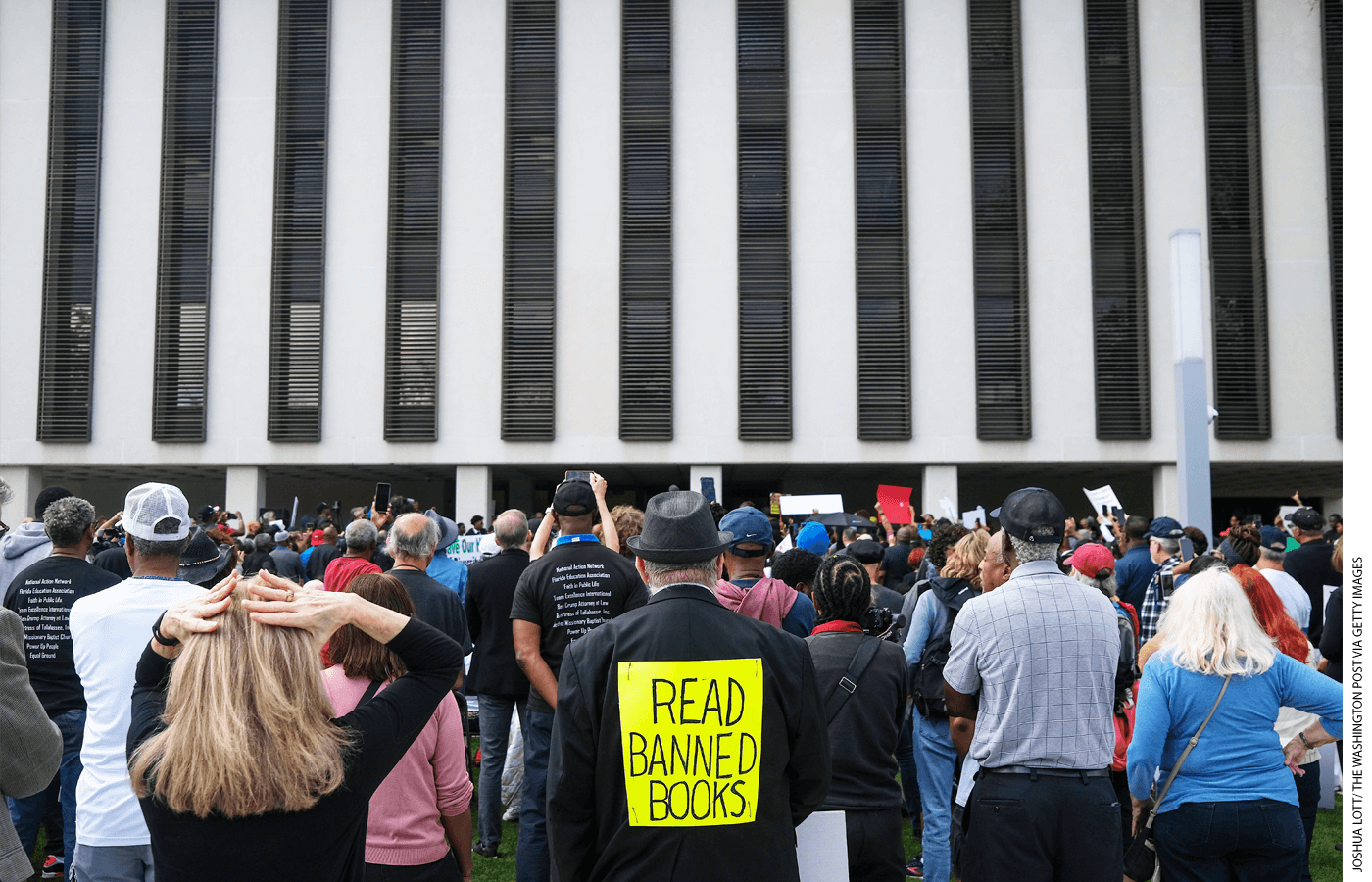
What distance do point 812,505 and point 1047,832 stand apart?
11989mm

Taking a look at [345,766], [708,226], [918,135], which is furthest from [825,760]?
[918,135]

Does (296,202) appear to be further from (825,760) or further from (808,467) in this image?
(825,760)

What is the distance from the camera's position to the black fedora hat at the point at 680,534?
280 centimetres

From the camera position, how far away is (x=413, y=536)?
5688 millimetres

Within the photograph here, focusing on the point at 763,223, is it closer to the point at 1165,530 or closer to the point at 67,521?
the point at 1165,530

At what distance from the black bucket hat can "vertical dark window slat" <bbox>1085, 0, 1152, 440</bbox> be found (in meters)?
21.6

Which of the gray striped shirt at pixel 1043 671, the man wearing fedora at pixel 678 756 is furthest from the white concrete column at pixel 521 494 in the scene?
the man wearing fedora at pixel 678 756

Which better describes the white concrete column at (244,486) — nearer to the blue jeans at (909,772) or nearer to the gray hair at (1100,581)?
the blue jeans at (909,772)

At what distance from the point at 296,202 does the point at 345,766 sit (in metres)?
23.0

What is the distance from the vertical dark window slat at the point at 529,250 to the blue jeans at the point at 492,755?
→ 650 inches

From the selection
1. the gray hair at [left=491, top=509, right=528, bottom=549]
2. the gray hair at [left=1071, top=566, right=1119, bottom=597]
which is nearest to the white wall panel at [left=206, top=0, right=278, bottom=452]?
the gray hair at [left=491, top=509, right=528, bottom=549]

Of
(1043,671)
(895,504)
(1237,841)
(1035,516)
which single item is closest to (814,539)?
(1035,516)

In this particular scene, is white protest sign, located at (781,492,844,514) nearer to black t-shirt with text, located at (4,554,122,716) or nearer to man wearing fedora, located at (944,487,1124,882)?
man wearing fedora, located at (944,487,1124,882)

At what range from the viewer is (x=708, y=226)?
22.5 meters
